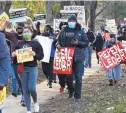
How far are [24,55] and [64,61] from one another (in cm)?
216

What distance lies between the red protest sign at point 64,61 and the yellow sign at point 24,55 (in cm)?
158

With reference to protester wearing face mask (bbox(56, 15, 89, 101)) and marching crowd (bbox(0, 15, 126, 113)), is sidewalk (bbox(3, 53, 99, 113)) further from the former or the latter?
protester wearing face mask (bbox(56, 15, 89, 101))

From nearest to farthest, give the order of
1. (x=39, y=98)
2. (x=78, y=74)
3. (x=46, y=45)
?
1. (x=78, y=74)
2. (x=39, y=98)
3. (x=46, y=45)

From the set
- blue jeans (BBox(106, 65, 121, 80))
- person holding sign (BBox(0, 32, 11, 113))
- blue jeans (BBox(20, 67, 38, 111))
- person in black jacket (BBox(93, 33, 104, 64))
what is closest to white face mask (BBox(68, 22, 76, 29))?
blue jeans (BBox(20, 67, 38, 111))

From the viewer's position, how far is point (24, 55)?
862 cm

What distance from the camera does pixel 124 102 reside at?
364 inches

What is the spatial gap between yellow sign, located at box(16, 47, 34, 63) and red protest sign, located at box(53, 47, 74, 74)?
1584mm

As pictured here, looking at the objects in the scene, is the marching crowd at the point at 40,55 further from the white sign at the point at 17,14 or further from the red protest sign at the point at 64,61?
the white sign at the point at 17,14

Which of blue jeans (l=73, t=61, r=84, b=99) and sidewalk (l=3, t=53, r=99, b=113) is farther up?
blue jeans (l=73, t=61, r=84, b=99)

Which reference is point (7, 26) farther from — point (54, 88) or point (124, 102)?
point (124, 102)

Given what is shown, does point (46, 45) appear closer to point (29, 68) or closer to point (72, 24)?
point (72, 24)

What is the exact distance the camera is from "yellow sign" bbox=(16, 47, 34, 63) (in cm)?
862

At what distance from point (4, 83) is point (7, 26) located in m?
5.48

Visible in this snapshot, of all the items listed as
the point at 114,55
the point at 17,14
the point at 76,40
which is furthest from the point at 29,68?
the point at 17,14
